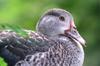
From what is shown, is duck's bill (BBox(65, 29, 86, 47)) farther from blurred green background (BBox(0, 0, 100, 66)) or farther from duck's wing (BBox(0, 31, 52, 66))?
blurred green background (BBox(0, 0, 100, 66))

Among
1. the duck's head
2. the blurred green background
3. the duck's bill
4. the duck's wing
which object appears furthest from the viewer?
the blurred green background

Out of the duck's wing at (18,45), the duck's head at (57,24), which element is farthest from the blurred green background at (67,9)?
the duck's wing at (18,45)

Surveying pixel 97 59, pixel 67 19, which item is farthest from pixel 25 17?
pixel 67 19

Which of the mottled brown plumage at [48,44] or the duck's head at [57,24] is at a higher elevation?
the duck's head at [57,24]

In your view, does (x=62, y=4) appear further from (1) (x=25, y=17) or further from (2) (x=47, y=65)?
(2) (x=47, y=65)

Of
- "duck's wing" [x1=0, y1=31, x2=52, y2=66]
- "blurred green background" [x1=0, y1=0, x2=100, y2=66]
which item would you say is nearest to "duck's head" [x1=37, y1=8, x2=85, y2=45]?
"duck's wing" [x1=0, y1=31, x2=52, y2=66]

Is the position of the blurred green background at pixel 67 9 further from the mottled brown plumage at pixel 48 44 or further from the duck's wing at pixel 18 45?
the duck's wing at pixel 18 45
